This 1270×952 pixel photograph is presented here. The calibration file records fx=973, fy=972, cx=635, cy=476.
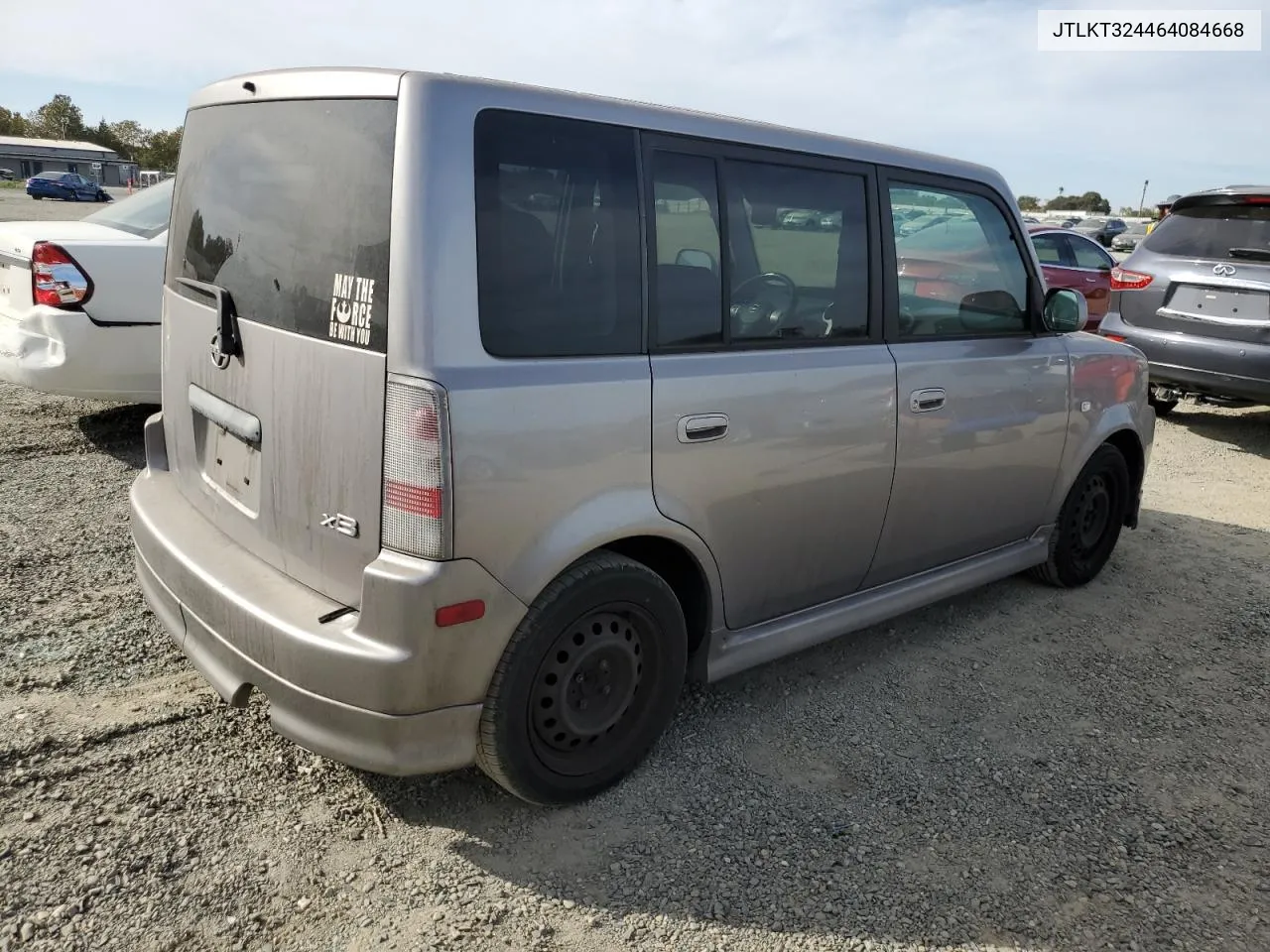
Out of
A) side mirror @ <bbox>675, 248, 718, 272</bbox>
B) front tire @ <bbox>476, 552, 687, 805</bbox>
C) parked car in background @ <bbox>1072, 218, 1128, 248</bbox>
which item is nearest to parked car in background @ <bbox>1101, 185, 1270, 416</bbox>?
side mirror @ <bbox>675, 248, 718, 272</bbox>

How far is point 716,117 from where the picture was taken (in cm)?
296

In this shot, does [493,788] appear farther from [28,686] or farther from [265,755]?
[28,686]

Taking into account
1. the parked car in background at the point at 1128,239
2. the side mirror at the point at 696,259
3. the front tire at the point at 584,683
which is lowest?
the front tire at the point at 584,683

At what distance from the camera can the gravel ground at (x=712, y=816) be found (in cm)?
240

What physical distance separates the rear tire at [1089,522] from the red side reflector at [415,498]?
3295 mm

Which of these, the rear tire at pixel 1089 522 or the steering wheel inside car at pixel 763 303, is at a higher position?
the steering wheel inside car at pixel 763 303

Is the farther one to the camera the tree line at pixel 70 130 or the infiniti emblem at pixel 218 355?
the tree line at pixel 70 130

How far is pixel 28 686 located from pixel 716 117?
9.44ft

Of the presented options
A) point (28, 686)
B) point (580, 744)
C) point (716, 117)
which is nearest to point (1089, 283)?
point (716, 117)

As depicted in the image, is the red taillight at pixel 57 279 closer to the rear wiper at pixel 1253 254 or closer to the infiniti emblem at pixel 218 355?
the infiniti emblem at pixel 218 355

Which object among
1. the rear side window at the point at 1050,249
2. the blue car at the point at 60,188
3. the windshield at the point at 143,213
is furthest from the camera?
the blue car at the point at 60,188

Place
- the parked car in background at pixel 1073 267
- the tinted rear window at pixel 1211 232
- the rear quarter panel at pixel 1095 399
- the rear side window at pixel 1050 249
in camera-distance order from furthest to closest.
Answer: the rear side window at pixel 1050 249
the parked car in background at pixel 1073 267
the tinted rear window at pixel 1211 232
the rear quarter panel at pixel 1095 399

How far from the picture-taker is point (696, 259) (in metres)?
2.88

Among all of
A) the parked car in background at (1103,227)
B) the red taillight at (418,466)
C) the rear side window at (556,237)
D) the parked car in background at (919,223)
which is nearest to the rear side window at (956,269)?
the parked car in background at (919,223)
